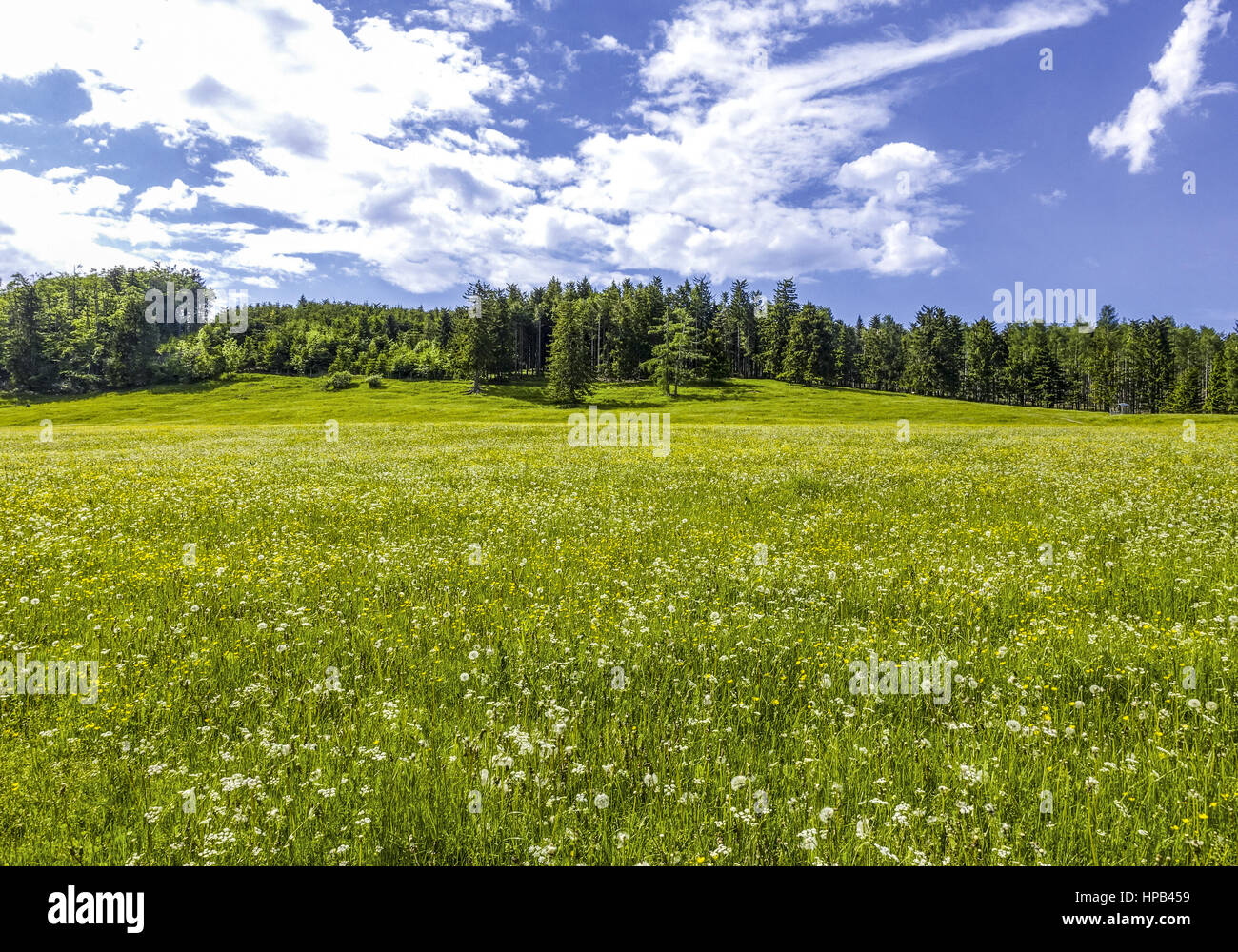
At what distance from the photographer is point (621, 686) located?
17.7 ft

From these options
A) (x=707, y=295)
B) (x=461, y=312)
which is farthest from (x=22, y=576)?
(x=707, y=295)

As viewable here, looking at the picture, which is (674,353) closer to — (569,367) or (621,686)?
(569,367)

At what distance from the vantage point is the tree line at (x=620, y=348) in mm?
110250

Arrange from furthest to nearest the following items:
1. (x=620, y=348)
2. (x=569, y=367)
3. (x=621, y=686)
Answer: (x=620, y=348) → (x=569, y=367) → (x=621, y=686)

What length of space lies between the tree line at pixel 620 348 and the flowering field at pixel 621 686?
82439 millimetres

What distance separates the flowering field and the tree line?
270ft

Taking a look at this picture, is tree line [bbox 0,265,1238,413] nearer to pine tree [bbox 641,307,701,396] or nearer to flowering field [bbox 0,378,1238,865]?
pine tree [bbox 641,307,701,396]

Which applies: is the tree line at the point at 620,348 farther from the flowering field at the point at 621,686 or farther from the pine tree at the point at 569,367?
the flowering field at the point at 621,686

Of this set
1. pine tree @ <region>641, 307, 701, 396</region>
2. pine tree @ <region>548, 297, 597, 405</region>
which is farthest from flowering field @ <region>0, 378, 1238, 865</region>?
pine tree @ <region>641, 307, 701, 396</region>

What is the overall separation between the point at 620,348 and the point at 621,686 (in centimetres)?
11971

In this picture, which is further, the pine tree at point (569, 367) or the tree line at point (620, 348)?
the tree line at point (620, 348)

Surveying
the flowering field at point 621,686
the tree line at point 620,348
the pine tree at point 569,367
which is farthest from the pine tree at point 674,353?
the flowering field at point 621,686

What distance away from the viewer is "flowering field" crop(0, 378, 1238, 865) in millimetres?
3568

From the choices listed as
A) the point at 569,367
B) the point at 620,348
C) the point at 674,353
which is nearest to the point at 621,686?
the point at 569,367
